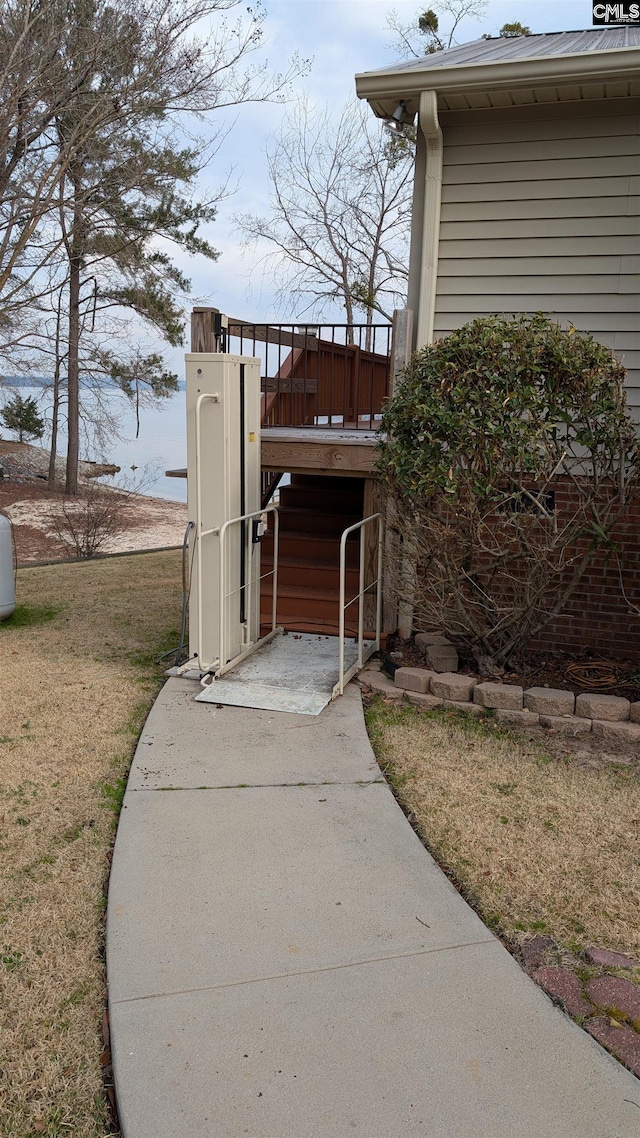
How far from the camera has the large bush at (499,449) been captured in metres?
4.71

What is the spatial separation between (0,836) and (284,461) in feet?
11.5

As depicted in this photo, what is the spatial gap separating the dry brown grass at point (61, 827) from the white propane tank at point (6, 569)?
156 millimetres

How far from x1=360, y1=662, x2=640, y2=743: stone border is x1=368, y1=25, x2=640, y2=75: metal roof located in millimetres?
3719

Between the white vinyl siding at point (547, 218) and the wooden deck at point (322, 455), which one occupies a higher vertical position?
the white vinyl siding at point (547, 218)

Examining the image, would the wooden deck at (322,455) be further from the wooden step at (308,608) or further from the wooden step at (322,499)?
the wooden step at (322,499)

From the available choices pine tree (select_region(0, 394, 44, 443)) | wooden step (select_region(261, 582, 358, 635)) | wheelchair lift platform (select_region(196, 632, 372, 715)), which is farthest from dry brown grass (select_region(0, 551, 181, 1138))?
pine tree (select_region(0, 394, 44, 443))

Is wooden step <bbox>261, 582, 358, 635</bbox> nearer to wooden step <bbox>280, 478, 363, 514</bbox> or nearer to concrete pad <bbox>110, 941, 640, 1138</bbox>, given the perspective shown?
wooden step <bbox>280, 478, 363, 514</bbox>

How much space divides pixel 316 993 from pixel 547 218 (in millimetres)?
4930

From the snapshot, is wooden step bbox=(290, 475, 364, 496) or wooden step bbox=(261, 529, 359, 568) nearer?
wooden step bbox=(261, 529, 359, 568)

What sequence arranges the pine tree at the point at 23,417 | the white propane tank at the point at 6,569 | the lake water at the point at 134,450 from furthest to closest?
1. the pine tree at the point at 23,417
2. the lake water at the point at 134,450
3. the white propane tank at the point at 6,569

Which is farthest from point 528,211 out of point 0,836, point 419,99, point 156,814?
point 0,836

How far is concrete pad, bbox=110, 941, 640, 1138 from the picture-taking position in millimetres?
2094

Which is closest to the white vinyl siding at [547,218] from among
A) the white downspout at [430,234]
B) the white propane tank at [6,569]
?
the white downspout at [430,234]

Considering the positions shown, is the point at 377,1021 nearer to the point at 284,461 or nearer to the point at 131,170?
the point at 284,461
